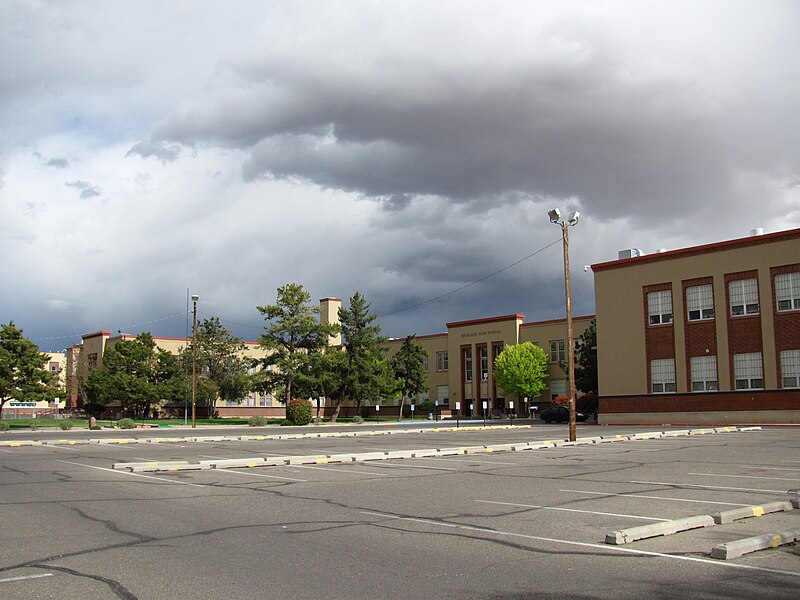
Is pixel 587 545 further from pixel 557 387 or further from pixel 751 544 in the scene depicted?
pixel 557 387

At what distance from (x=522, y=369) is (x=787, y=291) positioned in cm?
3177

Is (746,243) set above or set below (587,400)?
above

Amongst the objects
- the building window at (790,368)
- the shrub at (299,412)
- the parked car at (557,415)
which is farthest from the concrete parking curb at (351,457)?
the parked car at (557,415)

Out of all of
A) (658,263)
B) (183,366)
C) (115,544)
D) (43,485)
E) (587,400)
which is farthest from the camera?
(183,366)

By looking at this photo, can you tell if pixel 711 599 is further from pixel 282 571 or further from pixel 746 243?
pixel 746 243

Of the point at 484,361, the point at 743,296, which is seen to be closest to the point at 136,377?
the point at 484,361

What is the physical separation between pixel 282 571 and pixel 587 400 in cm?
6094

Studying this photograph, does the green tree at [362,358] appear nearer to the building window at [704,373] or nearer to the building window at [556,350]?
the building window at [556,350]

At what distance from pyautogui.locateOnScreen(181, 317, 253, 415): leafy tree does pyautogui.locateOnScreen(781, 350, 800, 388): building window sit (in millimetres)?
47299

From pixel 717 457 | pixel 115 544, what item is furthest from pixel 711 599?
pixel 717 457

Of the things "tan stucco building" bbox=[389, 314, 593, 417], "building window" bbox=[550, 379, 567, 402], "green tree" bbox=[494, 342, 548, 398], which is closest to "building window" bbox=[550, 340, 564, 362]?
"tan stucco building" bbox=[389, 314, 593, 417]

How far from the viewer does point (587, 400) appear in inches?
2581

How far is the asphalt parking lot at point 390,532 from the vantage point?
696cm

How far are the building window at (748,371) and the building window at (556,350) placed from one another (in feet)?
100
